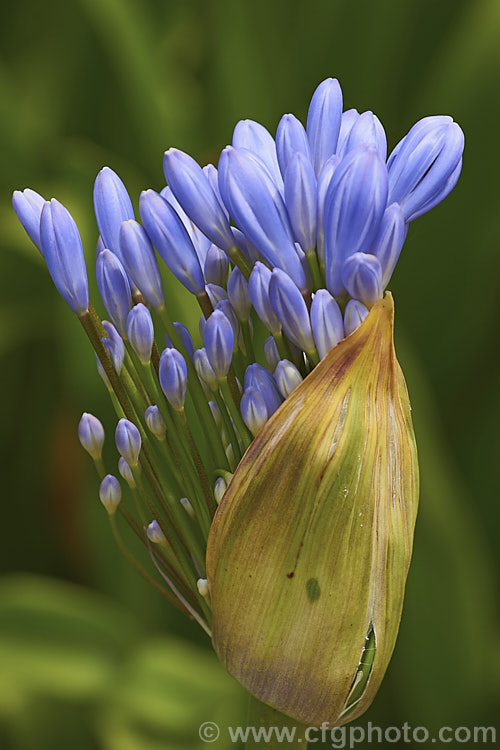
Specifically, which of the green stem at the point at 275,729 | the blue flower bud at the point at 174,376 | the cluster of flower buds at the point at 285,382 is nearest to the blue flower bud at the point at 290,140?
the cluster of flower buds at the point at 285,382

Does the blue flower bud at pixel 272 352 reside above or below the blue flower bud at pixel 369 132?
below

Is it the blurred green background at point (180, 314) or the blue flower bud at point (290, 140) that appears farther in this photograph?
the blurred green background at point (180, 314)

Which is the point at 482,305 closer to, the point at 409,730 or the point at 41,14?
the point at 409,730

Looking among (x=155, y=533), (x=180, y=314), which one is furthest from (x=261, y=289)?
(x=180, y=314)

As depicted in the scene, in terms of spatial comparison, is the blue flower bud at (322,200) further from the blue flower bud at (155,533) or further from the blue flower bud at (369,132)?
the blue flower bud at (155,533)

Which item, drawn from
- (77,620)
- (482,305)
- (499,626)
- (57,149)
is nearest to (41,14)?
(57,149)

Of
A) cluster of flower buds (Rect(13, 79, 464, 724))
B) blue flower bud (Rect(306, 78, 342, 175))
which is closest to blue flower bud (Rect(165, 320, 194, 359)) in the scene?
cluster of flower buds (Rect(13, 79, 464, 724))

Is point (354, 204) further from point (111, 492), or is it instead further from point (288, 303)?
point (111, 492)
